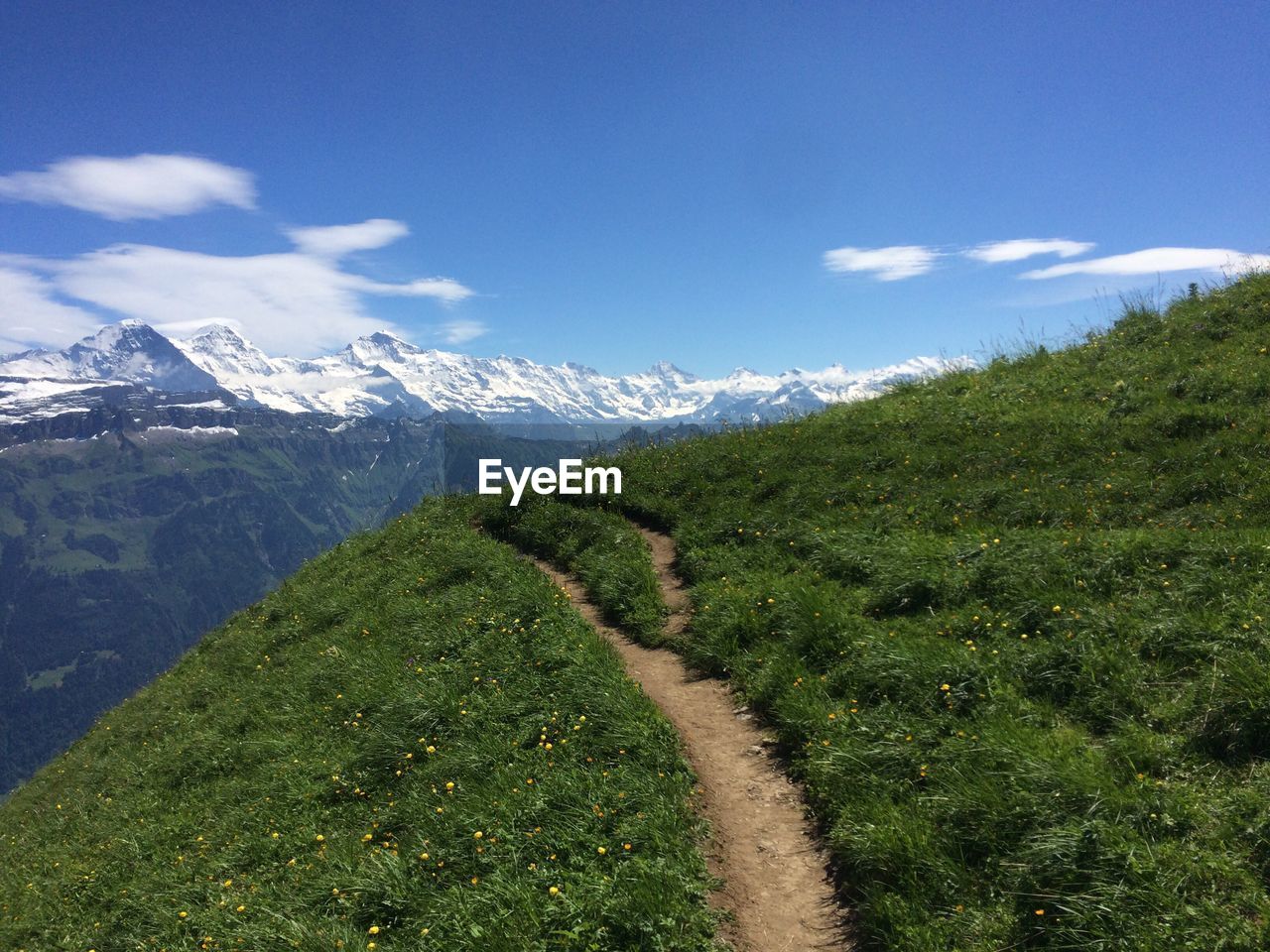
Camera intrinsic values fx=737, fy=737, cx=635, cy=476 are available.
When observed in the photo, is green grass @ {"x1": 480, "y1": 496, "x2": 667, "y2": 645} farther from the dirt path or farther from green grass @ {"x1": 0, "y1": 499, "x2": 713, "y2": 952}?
the dirt path

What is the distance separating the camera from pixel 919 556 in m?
11.1

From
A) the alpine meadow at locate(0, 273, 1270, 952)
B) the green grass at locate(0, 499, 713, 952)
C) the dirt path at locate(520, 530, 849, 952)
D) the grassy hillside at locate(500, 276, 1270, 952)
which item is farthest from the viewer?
the green grass at locate(0, 499, 713, 952)

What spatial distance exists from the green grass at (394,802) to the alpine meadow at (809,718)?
0.05 m

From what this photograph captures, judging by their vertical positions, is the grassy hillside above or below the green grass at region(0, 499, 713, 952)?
above

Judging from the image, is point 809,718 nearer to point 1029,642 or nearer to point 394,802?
point 1029,642

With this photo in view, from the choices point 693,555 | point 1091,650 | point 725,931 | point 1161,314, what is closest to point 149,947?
point 725,931

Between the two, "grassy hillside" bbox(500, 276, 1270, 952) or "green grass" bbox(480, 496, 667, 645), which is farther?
"green grass" bbox(480, 496, 667, 645)

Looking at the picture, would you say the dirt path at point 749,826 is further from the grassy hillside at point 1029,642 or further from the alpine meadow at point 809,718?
the grassy hillside at point 1029,642

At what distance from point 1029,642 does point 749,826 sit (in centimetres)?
385

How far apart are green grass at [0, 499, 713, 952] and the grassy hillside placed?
1994mm

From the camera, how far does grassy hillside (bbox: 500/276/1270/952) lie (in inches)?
218

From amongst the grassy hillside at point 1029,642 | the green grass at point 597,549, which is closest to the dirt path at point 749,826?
the grassy hillside at point 1029,642

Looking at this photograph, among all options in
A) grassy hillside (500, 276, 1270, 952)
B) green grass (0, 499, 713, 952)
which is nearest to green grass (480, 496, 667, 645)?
grassy hillside (500, 276, 1270, 952)

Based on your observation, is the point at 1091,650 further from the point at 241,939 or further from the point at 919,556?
the point at 241,939
